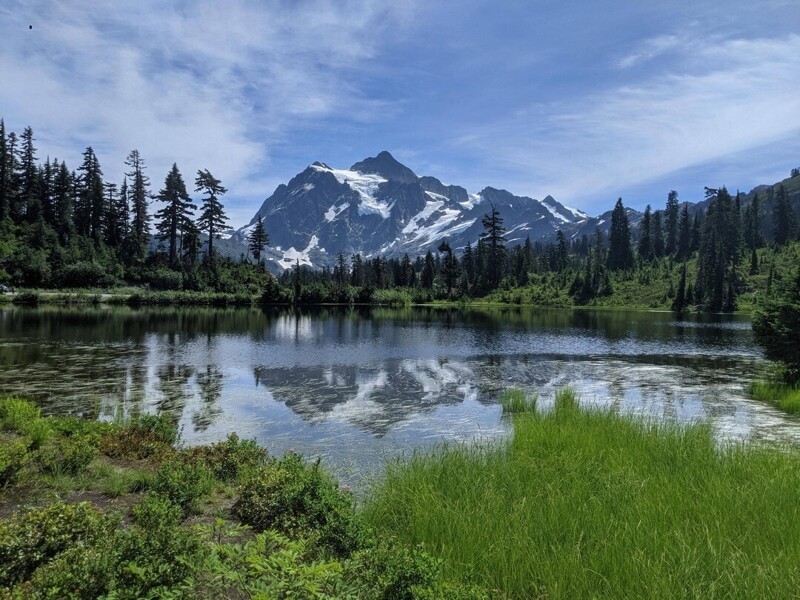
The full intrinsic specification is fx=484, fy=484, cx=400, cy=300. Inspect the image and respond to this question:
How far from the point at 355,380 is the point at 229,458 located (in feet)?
54.7

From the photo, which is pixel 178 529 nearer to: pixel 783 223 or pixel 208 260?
pixel 208 260

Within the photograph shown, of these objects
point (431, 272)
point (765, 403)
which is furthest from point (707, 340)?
point (431, 272)

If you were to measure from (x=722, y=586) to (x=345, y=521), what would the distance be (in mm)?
4932

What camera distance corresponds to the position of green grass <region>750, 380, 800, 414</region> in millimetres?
19969

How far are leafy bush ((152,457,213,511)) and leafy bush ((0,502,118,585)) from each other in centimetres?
166

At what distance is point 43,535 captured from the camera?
19.9ft

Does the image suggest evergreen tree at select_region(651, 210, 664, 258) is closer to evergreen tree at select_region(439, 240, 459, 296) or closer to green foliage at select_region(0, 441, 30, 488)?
evergreen tree at select_region(439, 240, 459, 296)

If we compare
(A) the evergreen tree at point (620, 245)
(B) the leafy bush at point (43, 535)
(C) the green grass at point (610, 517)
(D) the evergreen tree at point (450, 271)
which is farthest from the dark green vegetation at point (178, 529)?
(A) the evergreen tree at point (620, 245)

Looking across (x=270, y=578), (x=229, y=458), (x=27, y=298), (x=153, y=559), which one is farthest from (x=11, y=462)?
(x=27, y=298)

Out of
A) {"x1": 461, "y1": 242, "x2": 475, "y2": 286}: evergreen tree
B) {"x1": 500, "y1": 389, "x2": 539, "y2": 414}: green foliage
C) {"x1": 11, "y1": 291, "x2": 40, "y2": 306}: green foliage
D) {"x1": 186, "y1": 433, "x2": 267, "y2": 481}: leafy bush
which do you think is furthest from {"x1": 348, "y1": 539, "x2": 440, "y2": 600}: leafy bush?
{"x1": 461, "y1": 242, "x2": 475, "y2": 286}: evergreen tree

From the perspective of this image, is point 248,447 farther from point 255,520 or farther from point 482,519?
point 482,519

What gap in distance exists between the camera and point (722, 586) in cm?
575

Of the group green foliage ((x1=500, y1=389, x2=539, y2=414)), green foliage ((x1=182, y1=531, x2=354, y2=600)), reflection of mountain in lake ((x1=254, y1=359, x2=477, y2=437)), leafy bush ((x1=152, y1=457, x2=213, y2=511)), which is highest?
green foliage ((x1=182, y1=531, x2=354, y2=600))

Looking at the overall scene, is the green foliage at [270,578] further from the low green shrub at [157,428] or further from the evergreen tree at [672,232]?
the evergreen tree at [672,232]
